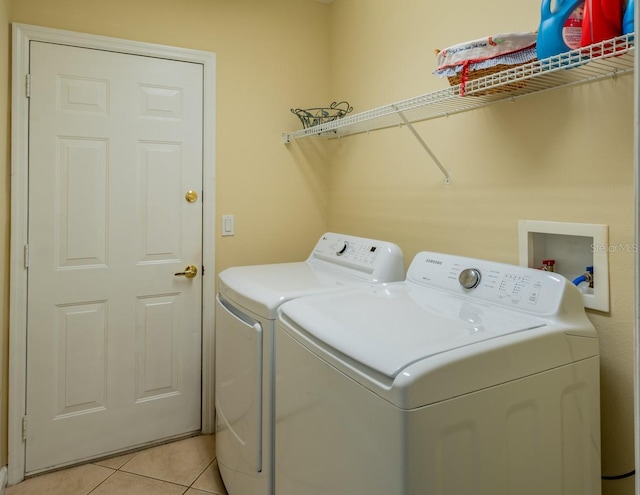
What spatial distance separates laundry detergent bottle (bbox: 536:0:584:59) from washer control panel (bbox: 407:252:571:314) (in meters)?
0.60

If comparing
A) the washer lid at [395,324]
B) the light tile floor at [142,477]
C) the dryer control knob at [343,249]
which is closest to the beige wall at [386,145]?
the dryer control knob at [343,249]

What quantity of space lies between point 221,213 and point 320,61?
3.62ft

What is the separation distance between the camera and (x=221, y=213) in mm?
2330

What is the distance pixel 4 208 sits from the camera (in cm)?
186

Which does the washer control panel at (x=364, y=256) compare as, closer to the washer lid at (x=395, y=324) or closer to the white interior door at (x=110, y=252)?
the washer lid at (x=395, y=324)

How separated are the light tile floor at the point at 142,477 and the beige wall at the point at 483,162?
141 cm

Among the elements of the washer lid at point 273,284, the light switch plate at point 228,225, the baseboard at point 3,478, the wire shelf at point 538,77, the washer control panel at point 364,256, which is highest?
the wire shelf at point 538,77

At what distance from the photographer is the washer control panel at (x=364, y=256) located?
5.82ft

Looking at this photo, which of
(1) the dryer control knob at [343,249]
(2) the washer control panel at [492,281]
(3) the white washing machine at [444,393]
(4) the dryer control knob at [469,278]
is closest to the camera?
(3) the white washing machine at [444,393]

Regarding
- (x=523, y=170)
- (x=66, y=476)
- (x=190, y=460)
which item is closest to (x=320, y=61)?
(x=523, y=170)

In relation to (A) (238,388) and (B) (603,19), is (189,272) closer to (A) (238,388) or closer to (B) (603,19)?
(A) (238,388)

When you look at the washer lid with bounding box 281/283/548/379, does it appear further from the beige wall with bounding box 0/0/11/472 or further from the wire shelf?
the beige wall with bounding box 0/0/11/472

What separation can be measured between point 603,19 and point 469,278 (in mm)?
776

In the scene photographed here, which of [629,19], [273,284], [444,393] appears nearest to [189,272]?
[273,284]
